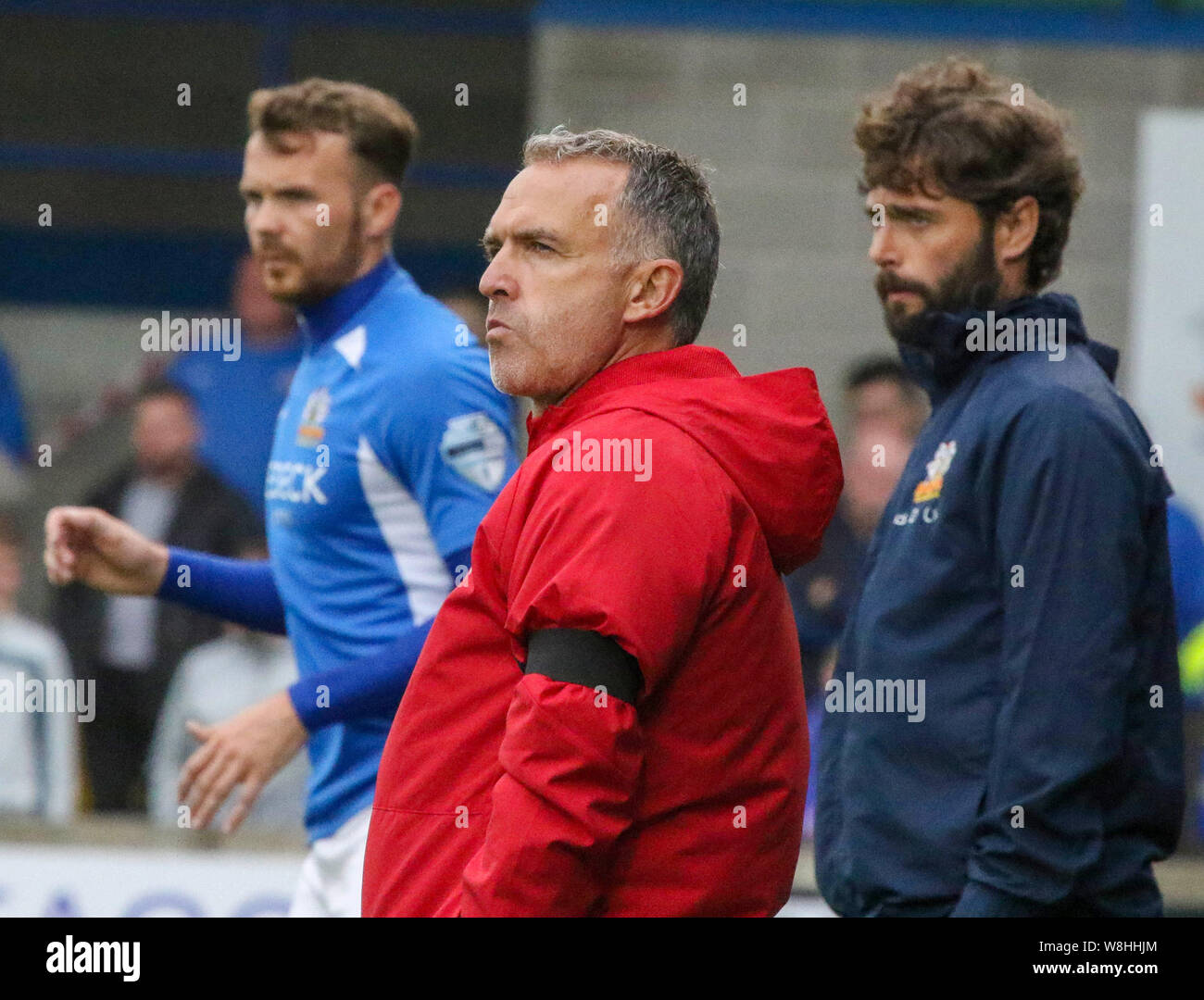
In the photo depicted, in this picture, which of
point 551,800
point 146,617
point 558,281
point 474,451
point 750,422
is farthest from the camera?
point 146,617

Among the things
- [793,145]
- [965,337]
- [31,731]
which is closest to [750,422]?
[965,337]

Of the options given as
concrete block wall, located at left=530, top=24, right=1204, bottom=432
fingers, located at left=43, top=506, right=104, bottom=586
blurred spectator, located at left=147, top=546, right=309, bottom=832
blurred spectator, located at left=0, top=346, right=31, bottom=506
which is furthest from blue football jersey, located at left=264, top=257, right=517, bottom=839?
blurred spectator, located at left=0, top=346, right=31, bottom=506

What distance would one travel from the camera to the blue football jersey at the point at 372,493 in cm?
325

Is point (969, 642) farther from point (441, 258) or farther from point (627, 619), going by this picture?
point (441, 258)

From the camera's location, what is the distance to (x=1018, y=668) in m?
2.57

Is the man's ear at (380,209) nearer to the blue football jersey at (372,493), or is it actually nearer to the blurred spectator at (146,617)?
the blue football jersey at (372,493)

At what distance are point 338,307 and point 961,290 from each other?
1303 mm

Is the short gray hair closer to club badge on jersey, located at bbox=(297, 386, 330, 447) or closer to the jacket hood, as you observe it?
the jacket hood

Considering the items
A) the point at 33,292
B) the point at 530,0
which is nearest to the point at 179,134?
the point at 33,292

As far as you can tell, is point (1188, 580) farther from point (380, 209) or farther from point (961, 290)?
point (380, 209)

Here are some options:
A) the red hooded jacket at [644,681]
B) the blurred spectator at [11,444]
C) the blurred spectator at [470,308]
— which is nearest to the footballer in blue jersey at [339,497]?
the red hooded jacket at [644,681]

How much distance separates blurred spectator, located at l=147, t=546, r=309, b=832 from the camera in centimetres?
598

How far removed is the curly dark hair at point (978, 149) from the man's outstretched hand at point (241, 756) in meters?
1.44

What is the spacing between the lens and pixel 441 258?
759cm
